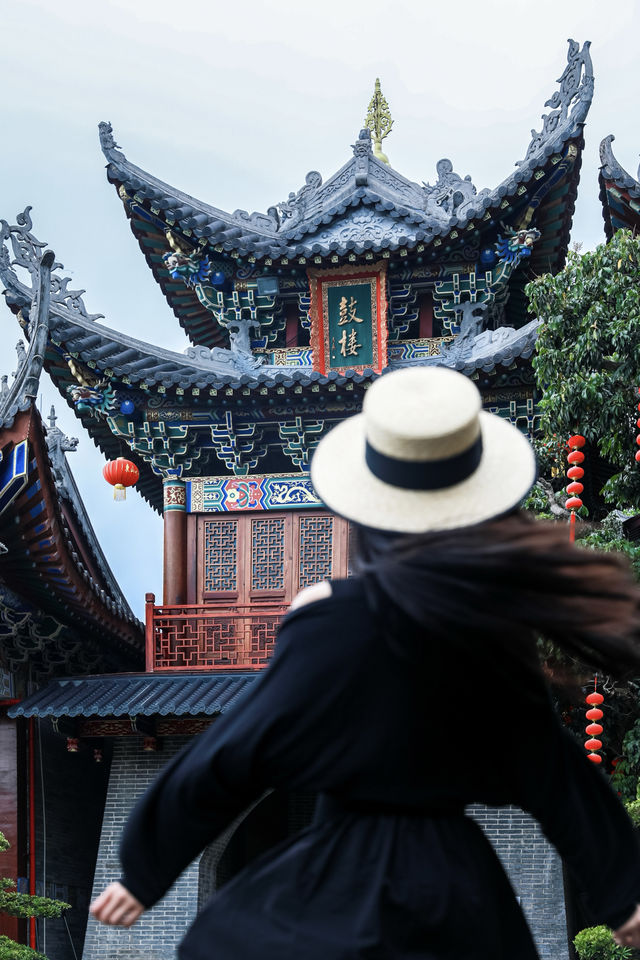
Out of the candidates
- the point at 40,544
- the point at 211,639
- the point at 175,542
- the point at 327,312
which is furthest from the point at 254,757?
the point at 327,312

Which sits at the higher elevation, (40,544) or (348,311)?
(348,311)

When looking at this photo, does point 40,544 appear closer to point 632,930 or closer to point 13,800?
point 13,800

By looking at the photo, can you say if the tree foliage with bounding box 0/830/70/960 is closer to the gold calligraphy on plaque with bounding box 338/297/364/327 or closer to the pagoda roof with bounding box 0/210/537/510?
the pagoda roof with bounding box 0/210/537/510

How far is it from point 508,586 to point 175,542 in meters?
9.46

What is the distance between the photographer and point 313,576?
10.8 metres

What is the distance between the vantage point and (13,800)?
33.7 feet

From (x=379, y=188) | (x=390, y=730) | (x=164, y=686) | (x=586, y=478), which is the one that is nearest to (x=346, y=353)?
(x=379, y=188)

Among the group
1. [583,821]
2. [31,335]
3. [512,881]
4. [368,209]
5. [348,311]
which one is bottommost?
[512,881]

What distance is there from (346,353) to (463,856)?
10.1 meters

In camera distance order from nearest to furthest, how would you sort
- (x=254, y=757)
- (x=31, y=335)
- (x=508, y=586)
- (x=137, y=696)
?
(x=508, y=586) → (x=254, y=757) → (x=31, y=335) → (x=137, y=696)

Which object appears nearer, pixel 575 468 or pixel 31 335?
pixel 575 468

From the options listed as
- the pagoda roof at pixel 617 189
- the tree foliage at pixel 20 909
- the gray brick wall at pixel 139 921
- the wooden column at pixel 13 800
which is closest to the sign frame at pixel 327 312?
the pagoda roof at pixel 617 189

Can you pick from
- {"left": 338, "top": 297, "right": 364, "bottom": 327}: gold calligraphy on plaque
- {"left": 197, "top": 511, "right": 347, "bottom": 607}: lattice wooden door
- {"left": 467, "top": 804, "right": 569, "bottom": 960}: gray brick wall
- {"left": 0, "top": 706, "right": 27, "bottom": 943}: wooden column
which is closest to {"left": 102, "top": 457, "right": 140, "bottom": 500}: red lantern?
{"left": 197, "top": 511, "right": 347, "bottom": 607}: lattice wooden door

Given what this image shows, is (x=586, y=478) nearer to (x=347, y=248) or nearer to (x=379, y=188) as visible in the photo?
(x=347, y=248)
